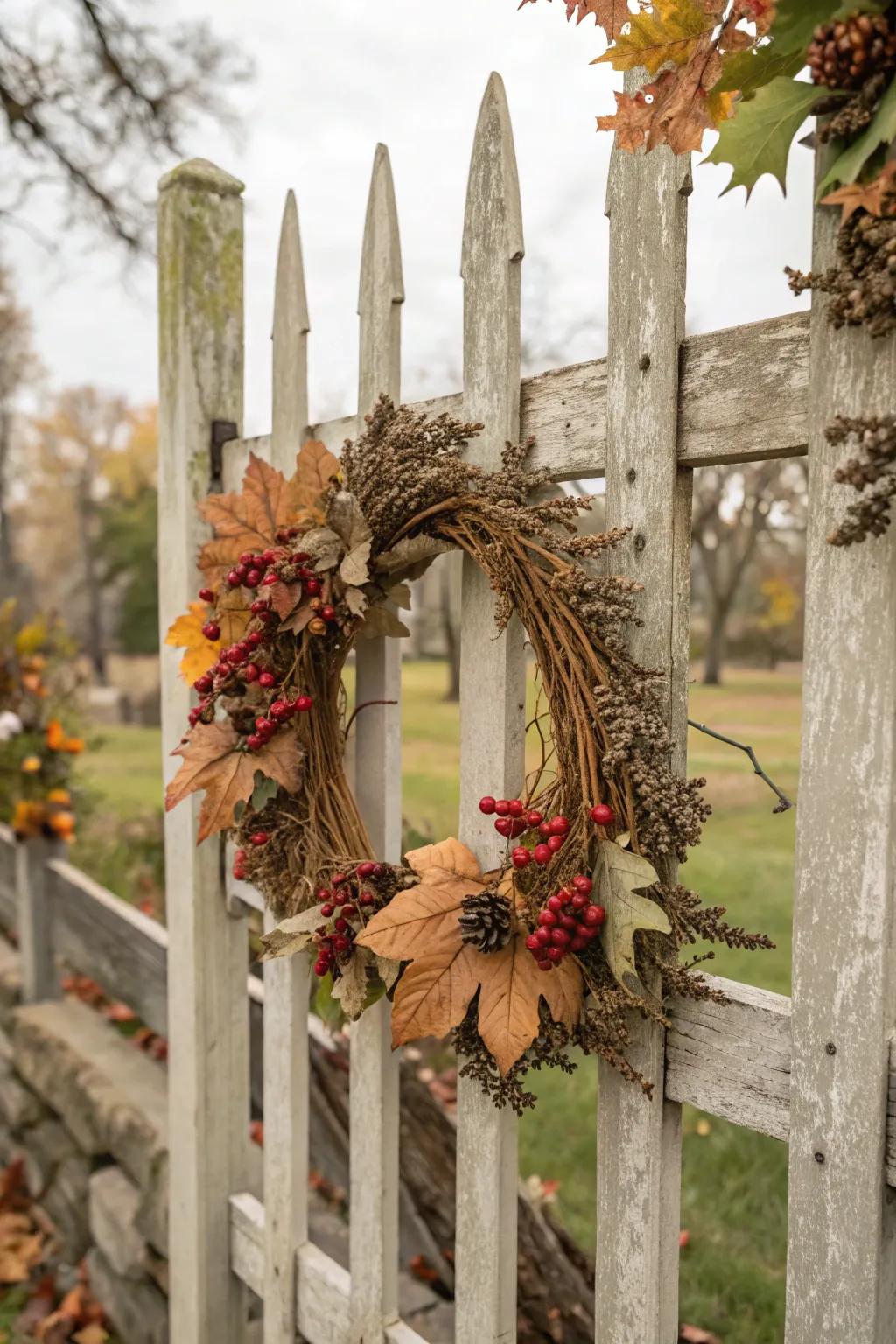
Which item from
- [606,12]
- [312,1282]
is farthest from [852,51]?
[312,1282]

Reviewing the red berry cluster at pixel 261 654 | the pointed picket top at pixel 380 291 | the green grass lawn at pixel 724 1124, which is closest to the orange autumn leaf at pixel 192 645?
the red berry cluster at pixel 261 654

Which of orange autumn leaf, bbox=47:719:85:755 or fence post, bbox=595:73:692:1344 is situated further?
orange autumn leaf, bbox=47:719:85:755

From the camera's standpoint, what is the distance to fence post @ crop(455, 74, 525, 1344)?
49.3 inches

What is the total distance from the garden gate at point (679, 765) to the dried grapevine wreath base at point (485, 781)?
68 mm

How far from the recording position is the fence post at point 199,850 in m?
1.93

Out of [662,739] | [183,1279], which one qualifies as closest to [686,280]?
[662,739]

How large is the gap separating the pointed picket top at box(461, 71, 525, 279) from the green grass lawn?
0.70 metres

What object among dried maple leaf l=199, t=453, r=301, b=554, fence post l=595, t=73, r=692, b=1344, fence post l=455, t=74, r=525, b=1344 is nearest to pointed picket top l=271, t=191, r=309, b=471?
dried maple leaf l=199, t=453, r=301, b=554

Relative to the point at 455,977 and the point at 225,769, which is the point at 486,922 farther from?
the point at 225,769

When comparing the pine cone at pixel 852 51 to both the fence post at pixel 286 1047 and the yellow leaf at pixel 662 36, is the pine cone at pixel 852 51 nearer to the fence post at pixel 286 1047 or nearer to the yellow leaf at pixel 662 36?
the yellow leaf at pixel 662 36

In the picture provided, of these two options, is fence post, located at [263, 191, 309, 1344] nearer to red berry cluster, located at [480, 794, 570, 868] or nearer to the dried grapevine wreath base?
the dried grapevine wreath base

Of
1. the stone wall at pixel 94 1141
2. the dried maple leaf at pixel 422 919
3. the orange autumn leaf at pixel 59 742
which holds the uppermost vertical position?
the dried maple leaf at pixel 422 919

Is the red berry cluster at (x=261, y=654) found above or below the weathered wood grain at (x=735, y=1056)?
above

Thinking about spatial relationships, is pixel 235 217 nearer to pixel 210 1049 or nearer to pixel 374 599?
pixel 374 599
